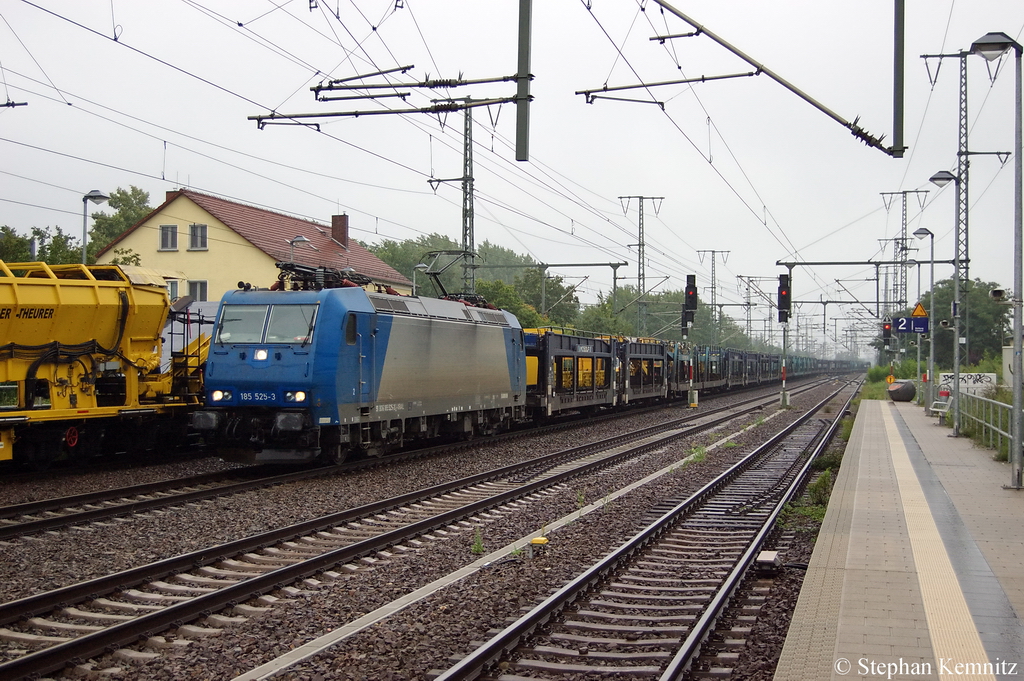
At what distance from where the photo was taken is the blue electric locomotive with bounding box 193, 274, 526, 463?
14055 millimetres

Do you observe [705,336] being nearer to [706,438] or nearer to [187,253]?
[187,253]

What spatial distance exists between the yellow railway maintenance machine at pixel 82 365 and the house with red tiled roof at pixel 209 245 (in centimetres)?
1903

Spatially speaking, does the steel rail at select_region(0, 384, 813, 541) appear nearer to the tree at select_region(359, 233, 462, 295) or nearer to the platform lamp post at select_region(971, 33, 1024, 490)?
the platform lamp post at select_region(971, 33, 1024, 490)

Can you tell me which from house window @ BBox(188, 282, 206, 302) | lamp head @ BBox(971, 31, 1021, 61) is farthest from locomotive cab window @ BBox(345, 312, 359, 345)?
house window @ BBox(188, 282, 206, 302)

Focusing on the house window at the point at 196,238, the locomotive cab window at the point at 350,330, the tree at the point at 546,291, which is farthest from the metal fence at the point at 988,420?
the tree at the point at 546,291

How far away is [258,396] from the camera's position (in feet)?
46.6

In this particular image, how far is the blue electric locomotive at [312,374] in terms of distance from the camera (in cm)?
1405

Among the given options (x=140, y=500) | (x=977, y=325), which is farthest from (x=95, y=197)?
(x=977, y=325)

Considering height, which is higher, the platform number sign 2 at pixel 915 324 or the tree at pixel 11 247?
the tree at pixel 11 247

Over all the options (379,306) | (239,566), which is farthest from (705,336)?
(239,566)

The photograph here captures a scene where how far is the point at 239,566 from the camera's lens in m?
8.60

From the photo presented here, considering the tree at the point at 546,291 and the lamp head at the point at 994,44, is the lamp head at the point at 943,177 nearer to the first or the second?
the lamp head at the point at 994,44

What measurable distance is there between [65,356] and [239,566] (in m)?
7.33

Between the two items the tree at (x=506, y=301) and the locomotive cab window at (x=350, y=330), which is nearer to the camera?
the locomotive cab window at (x=350, y=330)
